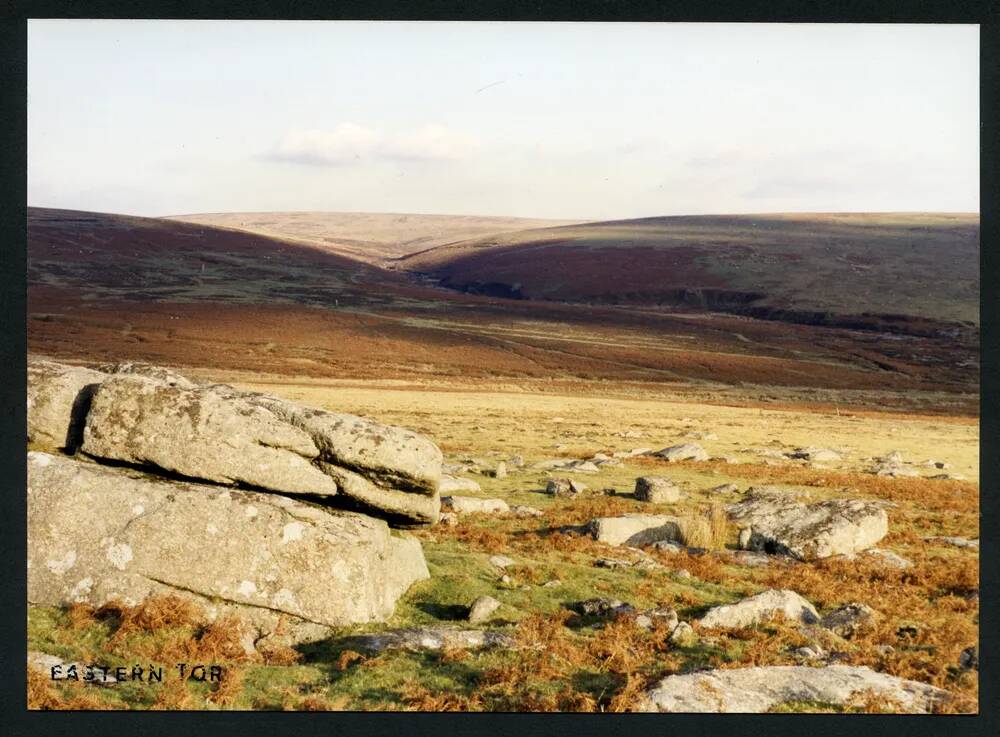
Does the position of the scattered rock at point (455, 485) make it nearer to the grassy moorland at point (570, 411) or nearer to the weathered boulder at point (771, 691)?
the grassy moorland at point (570, 411)

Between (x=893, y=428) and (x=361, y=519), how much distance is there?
46831mm

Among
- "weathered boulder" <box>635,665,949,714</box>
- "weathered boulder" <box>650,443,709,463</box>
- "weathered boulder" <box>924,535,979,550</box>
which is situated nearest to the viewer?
"weathered boulder" <box>635,665,949,714</box>

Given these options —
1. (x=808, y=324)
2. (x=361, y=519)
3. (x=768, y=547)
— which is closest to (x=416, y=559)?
(x=361, y=519)

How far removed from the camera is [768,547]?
58.7ft

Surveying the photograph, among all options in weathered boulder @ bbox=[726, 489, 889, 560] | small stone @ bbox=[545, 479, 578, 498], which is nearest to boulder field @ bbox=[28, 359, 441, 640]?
weathered boulder @ bbox=[726, 489, 889, 560]

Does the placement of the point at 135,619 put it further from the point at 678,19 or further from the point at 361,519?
the point at 678,19

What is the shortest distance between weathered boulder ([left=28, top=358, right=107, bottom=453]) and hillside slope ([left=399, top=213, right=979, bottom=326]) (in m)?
121

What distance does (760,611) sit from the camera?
Answer: 43.2ft

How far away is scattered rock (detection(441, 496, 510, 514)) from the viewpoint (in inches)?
799

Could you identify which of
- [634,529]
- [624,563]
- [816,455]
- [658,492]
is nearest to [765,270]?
[816,455]

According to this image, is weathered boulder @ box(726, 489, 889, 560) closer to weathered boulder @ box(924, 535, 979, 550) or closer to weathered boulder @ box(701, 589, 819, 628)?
weathered boulder @ box(924, 535, 979, 550)

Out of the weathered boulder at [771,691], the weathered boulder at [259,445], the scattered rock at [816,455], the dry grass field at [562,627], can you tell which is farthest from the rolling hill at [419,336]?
the weathered boulder at [771,691]

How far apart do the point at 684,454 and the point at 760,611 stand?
2077 cm

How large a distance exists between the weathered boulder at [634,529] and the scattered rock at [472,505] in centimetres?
318
